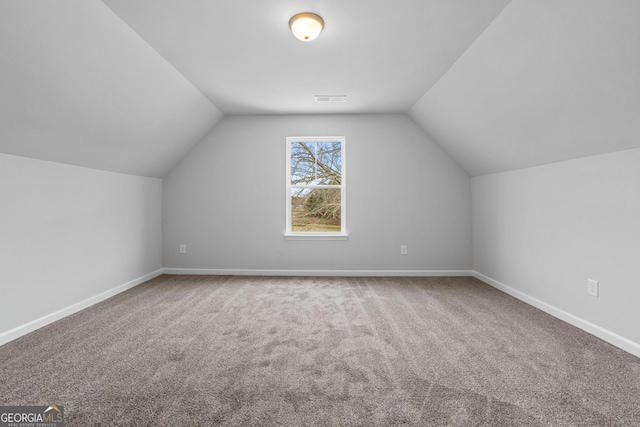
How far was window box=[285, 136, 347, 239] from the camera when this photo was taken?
446 cm

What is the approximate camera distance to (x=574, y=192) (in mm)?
2582

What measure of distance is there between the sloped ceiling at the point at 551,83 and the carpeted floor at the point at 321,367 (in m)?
1.62

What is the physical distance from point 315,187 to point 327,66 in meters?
1.93

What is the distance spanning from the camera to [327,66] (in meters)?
2.82

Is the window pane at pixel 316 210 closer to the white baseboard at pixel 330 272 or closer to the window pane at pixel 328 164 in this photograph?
the window pane at pixel 328 164

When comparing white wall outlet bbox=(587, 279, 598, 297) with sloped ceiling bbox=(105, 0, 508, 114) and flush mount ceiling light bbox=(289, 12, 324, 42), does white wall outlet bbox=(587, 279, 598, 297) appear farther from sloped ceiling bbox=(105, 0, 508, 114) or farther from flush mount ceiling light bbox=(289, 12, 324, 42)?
flush mount ceiling light bbox=(289, 12, 324, 42)

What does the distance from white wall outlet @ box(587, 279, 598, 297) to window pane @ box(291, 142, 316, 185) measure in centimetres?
333

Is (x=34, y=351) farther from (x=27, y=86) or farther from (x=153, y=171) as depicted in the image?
(x=153, y=171)

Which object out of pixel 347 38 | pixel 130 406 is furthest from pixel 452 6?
pixel 130 406

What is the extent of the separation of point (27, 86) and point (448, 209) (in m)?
4.60

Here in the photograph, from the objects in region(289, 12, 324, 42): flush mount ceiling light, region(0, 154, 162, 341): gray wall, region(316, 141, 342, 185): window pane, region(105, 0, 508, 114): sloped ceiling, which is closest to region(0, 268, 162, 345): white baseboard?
region(0, 154, 162, 341): gray wall
